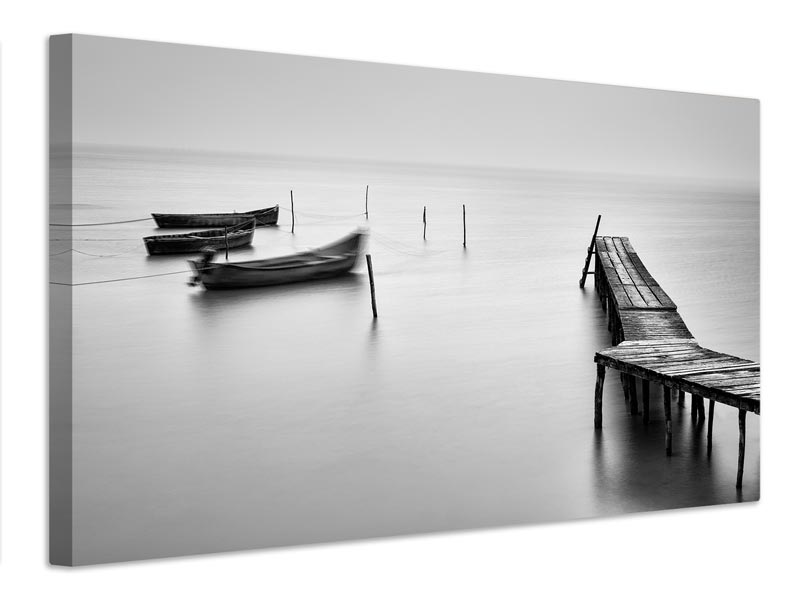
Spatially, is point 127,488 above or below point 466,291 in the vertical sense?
below

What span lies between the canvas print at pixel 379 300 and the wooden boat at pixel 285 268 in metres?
0.01

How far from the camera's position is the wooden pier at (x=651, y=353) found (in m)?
5.09

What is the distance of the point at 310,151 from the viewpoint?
15.8 ft

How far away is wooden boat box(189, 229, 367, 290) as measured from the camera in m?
4.62

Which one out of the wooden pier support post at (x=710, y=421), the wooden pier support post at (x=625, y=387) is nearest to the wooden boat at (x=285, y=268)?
the wooden pier support post at (x=625, y=387)

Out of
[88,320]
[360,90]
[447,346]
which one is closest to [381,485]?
[447,346]

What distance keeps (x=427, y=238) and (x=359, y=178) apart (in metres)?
0.43

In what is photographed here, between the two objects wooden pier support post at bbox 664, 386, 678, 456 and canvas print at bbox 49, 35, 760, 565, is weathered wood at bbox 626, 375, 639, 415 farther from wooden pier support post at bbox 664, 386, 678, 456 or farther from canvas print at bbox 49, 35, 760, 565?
wooden pier support post at bbox 664, 386, 678, 456

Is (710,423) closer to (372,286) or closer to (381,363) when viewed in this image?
(381,363)

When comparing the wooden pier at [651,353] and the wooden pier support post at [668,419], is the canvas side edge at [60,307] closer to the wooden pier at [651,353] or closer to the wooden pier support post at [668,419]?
the wooden pier at [651,353]

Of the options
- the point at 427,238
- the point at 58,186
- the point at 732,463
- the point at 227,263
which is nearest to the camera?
the point at 58,186

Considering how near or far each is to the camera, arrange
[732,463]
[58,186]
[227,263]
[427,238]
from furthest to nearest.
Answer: [732,463] → [427,238] → [227,263] → [58,186]

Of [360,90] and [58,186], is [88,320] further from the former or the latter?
[360,90]
